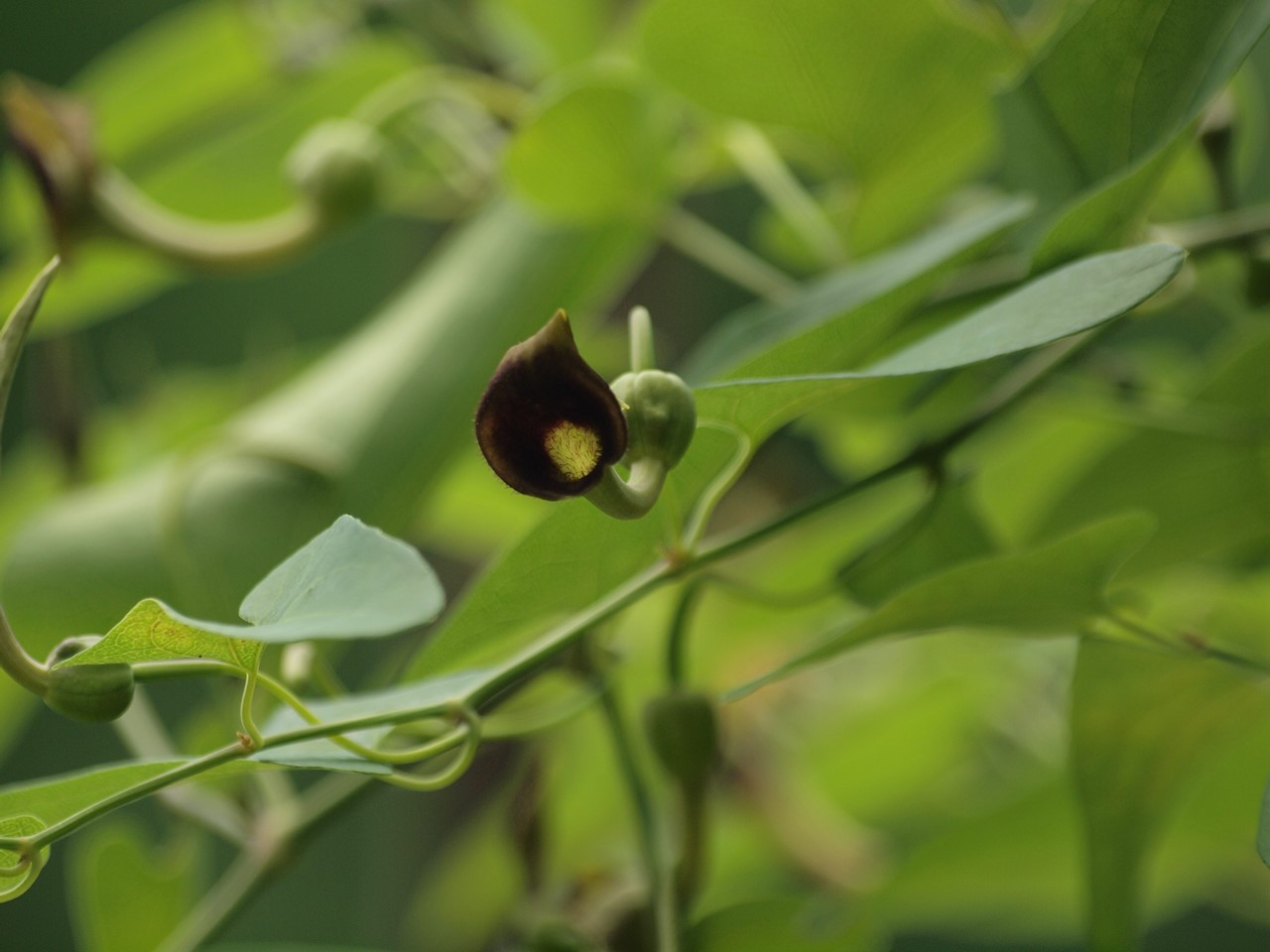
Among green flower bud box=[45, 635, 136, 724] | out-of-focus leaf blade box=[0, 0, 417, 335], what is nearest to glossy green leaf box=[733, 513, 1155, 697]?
green flower bud box=[45, 635, 136, 724]

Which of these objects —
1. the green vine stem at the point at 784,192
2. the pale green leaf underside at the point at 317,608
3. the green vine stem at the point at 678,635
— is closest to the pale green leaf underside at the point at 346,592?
the pale green leaf underside at the point at 317,608

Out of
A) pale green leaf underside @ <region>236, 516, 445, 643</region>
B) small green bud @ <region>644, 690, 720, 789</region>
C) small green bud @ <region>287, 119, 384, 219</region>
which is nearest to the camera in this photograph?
pale green leaf underside @ <region>236, 516, 445, 643</region>

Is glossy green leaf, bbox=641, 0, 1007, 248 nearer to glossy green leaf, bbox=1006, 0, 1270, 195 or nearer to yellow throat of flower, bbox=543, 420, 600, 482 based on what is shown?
glossy green leaf, bbox=1006, 0, 1270, 195

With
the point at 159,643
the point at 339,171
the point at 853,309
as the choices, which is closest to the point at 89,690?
the point at 159,643

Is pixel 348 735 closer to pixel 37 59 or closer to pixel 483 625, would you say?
pixel 483 625

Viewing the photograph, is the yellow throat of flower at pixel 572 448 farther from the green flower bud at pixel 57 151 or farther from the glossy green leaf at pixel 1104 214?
the green flower bud at pixel 57 151
